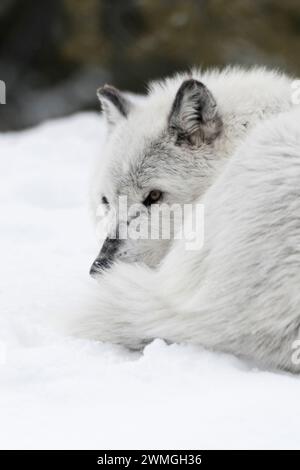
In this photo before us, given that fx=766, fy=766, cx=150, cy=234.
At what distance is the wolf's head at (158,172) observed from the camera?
13.3ft

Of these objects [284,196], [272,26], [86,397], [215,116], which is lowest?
[86,397]

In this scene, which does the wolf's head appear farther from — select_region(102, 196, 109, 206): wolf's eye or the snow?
the snow

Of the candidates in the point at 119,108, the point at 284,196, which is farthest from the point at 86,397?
the point at 119,108

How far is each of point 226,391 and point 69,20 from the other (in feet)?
28.4

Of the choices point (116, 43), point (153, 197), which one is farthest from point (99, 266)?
point (116, 43)

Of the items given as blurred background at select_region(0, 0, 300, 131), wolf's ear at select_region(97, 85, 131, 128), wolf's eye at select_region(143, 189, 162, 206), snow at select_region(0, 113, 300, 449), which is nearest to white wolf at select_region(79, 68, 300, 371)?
wolf's eye at select_region(143, 189, 162, 206)

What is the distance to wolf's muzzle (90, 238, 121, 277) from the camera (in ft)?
12.8

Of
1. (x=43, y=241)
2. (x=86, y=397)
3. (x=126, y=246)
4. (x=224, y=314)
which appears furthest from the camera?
(x=43, y=241)

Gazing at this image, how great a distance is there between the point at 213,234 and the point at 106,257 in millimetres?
850

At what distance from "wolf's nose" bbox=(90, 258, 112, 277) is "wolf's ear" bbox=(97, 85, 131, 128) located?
107 cm

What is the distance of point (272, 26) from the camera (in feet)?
34.1

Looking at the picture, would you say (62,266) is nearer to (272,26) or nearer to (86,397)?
(86,397)

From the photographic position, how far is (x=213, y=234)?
335 cm

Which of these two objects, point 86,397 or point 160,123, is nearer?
point 86,397
